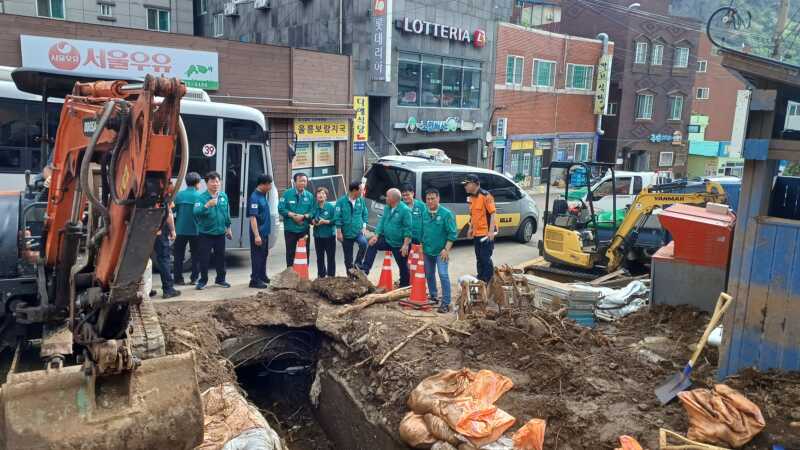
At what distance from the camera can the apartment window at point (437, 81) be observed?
22.1 metres

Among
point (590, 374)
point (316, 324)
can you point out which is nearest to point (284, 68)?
point (316, 324)

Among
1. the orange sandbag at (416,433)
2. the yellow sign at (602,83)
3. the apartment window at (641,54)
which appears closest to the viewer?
the orange sandbag at (416,433)

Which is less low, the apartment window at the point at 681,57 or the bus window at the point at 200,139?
the apartment window at the point at 681,57

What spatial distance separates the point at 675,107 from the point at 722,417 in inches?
1349

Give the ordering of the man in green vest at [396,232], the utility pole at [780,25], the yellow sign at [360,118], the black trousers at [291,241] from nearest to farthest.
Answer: the man in green vest at [396,232] → the black trousers at [291,241] → the utility pole at [780,25] → the yellow sign at [360,118]

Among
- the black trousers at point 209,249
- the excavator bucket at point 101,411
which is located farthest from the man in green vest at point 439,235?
the excavator bucket at point 101,411

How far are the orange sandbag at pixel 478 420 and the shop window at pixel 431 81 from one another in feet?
61.7

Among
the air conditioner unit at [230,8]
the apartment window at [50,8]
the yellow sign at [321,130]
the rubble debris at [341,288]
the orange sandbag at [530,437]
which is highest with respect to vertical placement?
the air conditioner unit at [230,8]

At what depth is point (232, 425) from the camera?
16.9 ft

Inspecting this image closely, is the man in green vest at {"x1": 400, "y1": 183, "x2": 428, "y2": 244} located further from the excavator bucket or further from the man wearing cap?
the excavator bucket

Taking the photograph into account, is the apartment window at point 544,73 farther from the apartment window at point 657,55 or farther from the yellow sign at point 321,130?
the yellow sign at point 321,130

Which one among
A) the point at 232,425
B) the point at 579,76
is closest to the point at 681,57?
the point at 579,76

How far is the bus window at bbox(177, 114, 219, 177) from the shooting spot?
10.5 metres

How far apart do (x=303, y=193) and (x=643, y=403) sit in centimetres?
589
